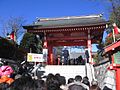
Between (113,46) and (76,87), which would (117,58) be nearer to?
(113,46)

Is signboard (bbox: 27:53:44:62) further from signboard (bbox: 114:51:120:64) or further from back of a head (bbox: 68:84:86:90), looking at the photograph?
back of a head (bbox: 68:84:86:90)

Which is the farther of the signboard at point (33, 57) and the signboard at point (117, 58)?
the signboard at point (33, 57)

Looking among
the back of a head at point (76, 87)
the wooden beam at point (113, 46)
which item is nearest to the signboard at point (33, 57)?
the wooden beam at point (113, 46)

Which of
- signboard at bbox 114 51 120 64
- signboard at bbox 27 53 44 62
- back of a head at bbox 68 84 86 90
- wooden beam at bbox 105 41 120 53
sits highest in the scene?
wooden beam at bbox 105 41 120 53

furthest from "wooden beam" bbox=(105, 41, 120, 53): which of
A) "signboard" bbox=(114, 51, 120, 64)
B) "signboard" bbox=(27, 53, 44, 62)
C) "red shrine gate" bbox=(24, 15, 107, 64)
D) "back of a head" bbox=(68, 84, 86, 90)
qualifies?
"red shrine gate" bbox=(24, 15, 107, 64)

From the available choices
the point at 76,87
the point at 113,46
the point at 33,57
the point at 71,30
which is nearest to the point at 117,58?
the point at 113,46

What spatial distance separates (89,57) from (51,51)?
6.14 m

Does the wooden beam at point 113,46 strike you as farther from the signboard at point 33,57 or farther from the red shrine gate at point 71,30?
the red shrine gate at point 71,30

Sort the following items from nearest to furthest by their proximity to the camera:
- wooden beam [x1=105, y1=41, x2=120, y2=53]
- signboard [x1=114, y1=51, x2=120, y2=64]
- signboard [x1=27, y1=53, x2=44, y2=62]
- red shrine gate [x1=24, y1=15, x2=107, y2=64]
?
wooden beam [x1=105, y1=41, x2=120, y2=53] < signboard [x1=114, y1=51, x2=120, y2=64] < signboard [x1=27, y1=53, x2=44, y2=62] < red shrine gate [x1=24, y1=15, x2=107, y2=64]

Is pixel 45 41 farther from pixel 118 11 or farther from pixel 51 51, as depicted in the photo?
pixel 118 11

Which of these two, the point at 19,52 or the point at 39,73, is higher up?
the point at 19,52

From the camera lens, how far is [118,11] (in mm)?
32500

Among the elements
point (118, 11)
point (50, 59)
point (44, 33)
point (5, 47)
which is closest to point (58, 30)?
point (44, 33)

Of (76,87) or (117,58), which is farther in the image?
(117,58)
